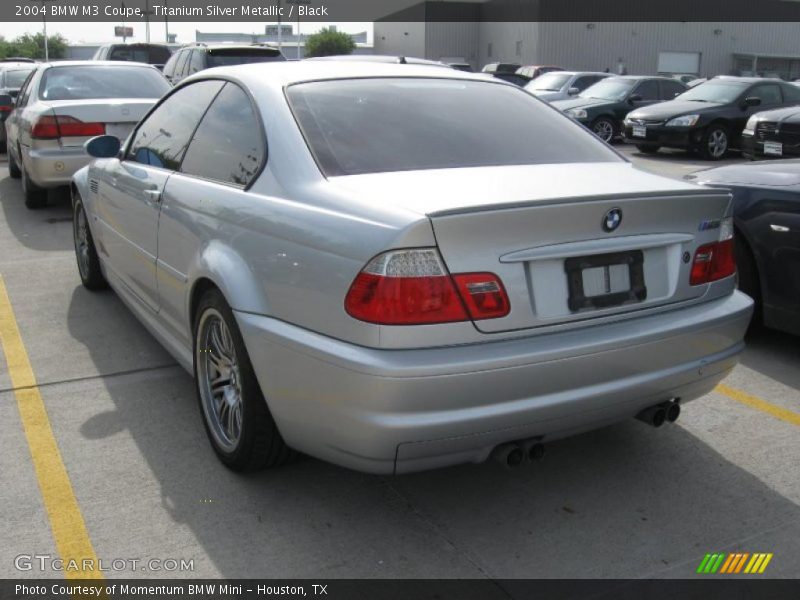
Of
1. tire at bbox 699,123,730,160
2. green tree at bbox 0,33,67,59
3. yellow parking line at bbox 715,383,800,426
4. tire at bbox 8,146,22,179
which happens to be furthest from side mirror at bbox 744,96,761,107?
green tree at bbox 0,33,67,59

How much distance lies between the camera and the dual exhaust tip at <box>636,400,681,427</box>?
3.17 meters

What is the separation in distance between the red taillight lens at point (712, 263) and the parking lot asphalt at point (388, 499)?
0.83 metres

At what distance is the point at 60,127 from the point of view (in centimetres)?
830

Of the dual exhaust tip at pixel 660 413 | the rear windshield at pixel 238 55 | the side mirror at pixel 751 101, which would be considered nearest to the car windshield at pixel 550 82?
the side mirror at pixel 751 101

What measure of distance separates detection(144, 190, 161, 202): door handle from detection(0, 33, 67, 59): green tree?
83.4 m

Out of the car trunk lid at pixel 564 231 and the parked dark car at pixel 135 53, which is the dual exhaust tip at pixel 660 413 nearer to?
the car trunk lid at pixel 564 231

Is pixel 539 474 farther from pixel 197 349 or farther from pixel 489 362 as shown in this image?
pixel 197 349

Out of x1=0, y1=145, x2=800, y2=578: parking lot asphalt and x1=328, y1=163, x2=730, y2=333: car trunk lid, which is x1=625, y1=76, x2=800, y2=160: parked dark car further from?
x1=328, y1=163, x2=730, y2=333: car trunk lid

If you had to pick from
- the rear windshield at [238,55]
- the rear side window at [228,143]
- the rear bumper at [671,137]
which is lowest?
the rear bumper at [671,137]

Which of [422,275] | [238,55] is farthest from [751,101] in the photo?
[422,275]

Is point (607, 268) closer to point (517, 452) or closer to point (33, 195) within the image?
point (517, 452)

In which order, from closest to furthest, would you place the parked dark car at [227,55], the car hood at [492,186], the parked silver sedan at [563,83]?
the car hood at [492,186] → the parked dark car at [227,55] → the parked silver sedan at [563,83]

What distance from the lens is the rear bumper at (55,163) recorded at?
8.35 meters

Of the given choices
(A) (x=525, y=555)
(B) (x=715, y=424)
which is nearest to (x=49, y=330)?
(A) (x=525, y=555)
